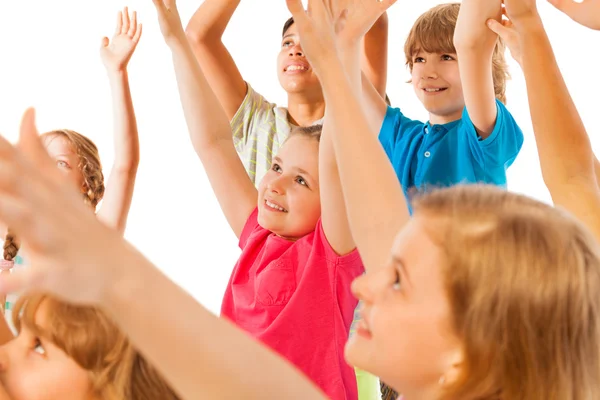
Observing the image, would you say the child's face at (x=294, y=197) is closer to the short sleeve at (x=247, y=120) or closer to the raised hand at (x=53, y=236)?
the short sleeve at (x=247, y=120)

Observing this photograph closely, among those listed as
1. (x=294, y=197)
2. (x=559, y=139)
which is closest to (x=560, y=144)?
(x=559, y=139)

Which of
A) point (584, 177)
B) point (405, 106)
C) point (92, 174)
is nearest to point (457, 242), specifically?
point (584, 177)

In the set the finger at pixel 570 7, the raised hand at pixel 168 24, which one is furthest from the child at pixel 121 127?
the finger at pixel 570 7

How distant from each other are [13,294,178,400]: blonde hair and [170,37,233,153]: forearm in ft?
1.98

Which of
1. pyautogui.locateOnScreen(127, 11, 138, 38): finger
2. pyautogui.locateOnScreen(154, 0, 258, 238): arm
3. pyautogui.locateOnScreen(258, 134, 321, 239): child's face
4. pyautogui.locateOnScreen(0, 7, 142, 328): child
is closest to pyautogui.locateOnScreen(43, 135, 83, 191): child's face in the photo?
pyautogui.locateOnScreen(0, 7, 142, 328): child

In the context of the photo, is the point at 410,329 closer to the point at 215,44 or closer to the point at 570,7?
the point at 570,7

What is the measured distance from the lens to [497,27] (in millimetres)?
1276

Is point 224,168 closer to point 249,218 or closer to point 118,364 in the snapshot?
point 249,218

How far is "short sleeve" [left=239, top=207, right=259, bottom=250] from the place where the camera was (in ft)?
4.78

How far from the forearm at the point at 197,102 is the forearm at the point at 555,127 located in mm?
622

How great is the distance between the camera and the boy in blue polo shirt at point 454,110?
144cm

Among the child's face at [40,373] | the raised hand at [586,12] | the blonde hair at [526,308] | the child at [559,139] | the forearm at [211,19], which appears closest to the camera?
the blonde hair at [526,308]

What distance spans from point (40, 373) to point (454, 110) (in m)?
1.12

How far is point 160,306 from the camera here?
466 millimetres
